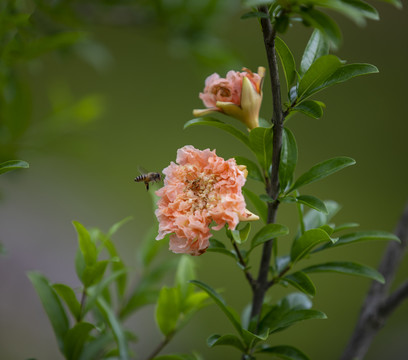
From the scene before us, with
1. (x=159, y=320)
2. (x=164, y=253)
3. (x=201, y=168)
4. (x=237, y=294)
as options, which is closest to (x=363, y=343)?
(x=159, y=320)

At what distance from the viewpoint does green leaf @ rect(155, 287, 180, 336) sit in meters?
0.59

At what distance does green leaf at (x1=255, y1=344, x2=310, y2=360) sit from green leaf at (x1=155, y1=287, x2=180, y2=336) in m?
0.13

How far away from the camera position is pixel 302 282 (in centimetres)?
48

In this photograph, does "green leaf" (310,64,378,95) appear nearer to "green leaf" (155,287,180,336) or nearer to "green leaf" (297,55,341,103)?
"green leaf" (297,55,341,103)

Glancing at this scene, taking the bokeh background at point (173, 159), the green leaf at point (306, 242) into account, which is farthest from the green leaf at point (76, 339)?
the bokeh background at point (173, 159)

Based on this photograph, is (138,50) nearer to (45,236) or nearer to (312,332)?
(45,236)

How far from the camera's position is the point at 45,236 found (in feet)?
5.39

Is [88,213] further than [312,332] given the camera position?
Yes

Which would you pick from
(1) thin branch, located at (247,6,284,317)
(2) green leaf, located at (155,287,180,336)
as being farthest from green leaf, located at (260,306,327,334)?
(2) green leaf, located at (155,287,180,336)

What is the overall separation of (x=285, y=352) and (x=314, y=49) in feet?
1.10

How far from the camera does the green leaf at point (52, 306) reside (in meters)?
0.56

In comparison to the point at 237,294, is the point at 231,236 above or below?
above

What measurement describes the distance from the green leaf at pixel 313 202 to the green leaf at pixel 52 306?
1.08 feet

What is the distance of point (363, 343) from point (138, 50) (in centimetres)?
171
